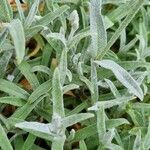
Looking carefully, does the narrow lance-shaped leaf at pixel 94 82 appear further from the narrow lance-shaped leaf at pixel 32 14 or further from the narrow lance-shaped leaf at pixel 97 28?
the narrow lance-shaped leaf at pixel 32 14

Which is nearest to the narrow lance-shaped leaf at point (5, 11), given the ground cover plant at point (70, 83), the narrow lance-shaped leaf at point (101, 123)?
the ground cover plant at point (70, 83)

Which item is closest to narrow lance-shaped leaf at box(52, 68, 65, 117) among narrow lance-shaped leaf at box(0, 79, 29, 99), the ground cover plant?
the ground cover plant

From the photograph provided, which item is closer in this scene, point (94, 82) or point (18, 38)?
point (18, 38)

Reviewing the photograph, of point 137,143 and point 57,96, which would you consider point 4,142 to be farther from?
point 137,143

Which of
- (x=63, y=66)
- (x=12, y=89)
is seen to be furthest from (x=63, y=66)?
(x=12, y=89)

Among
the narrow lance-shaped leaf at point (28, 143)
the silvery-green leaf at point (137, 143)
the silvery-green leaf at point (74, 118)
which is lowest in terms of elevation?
the silvery-green leaf at point (137, 143)

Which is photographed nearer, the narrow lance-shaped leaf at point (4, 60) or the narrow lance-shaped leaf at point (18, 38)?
the narrow lance-shaped leaf at point (18, 38)

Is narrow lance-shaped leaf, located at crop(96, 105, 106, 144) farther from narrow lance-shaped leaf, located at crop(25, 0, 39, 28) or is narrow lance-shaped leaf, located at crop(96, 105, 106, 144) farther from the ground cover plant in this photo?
narrow lance-shaped leaf, located at crop(25, 0, 39, 28)

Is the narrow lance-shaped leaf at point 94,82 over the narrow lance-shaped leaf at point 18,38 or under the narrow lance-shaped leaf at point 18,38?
under
